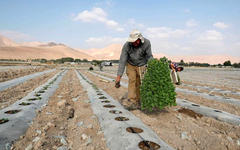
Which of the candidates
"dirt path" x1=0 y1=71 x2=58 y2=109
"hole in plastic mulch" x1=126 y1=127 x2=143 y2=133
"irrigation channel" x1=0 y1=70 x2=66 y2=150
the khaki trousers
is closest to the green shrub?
the khaki trousers

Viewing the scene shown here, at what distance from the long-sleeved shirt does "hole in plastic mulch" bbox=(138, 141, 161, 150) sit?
90.4 inches

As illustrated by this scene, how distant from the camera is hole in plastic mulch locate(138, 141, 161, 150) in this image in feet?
8.06

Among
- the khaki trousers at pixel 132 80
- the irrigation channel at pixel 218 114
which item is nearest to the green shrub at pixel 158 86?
the khaki trousers at pixel 132 80

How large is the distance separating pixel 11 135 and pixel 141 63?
332 cm

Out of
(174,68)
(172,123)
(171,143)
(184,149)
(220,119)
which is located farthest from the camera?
(174,68)

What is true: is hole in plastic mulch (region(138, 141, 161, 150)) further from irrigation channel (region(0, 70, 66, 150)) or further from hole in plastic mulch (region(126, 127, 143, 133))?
irrigation channel (region(0, 70, 66, 150))

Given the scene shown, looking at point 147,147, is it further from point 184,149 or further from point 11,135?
point 11,135

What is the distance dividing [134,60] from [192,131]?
2239 mm

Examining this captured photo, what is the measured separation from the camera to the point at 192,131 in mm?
3373

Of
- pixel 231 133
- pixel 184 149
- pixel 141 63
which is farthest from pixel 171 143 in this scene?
pixel 141 63

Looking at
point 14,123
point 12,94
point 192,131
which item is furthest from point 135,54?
point 12,94

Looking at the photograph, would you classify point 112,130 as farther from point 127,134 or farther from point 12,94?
point 12,94

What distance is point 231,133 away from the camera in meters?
3.41

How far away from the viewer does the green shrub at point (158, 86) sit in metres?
3.91
